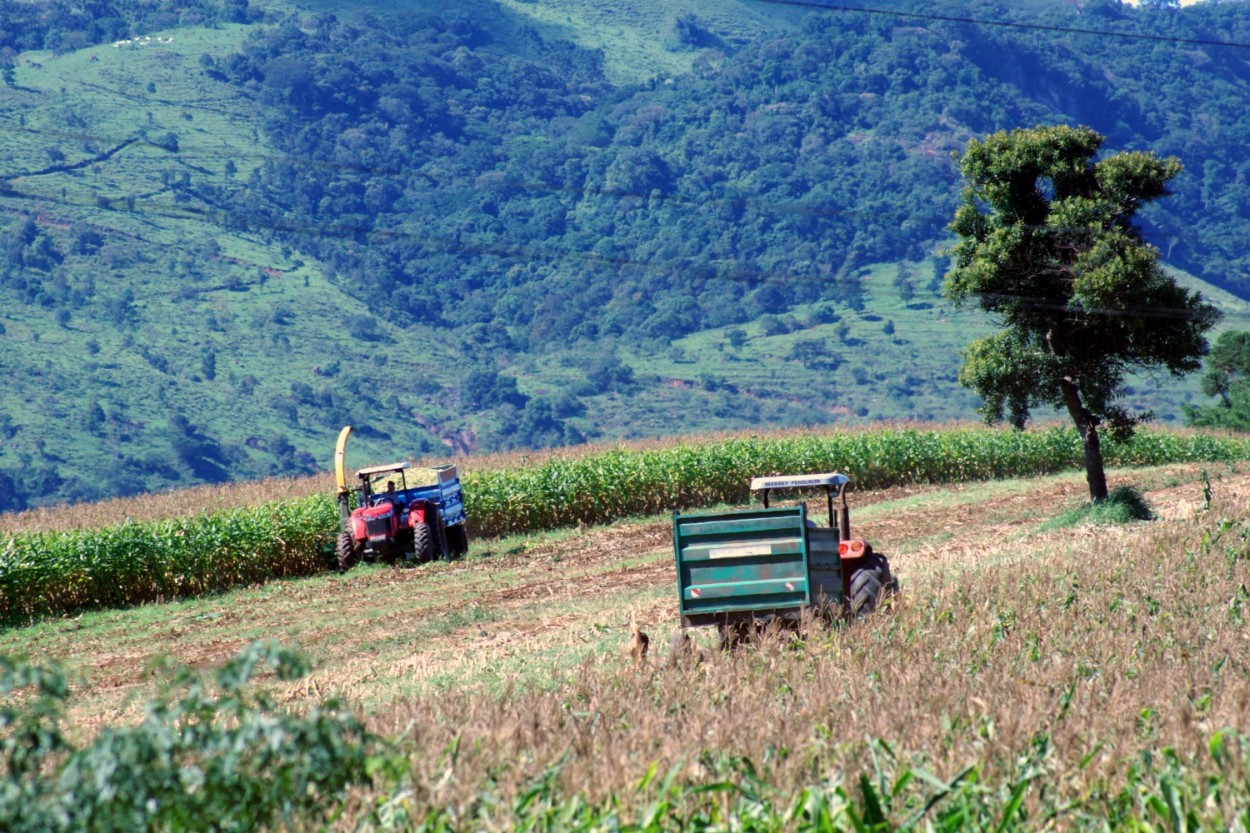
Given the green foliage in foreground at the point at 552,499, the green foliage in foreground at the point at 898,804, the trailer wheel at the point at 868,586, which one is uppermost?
the green foliage in foreground at the point at 898,804

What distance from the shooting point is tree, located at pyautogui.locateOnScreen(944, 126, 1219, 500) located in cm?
2427

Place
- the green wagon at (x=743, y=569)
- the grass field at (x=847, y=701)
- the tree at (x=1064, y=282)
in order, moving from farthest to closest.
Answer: the tree at (x=1064, y=282)
the green wagon at (x=743, y=569)
the grass field at (x=847, y=701)

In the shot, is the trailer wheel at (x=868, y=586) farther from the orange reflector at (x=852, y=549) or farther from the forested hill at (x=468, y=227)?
the forested hill at (x=468, y=227)

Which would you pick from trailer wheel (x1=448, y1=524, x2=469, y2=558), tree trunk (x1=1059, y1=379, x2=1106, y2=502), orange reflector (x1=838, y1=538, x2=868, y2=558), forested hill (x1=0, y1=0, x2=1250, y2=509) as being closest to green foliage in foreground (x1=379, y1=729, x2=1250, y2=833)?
orange reflector (x1=838, y1=538, x2=868, y2=558)

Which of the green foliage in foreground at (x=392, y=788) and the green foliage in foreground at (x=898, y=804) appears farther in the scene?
the green foliage in foreground at (x=898, y=804)

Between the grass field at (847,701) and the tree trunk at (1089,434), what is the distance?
26.0 ft

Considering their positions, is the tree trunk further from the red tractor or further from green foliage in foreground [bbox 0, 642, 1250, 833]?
green foliage in foreground [bbox 0, 642, 1250, 833]

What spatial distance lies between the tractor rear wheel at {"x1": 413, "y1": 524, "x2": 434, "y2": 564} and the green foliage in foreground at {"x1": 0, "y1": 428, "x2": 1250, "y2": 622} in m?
2.50

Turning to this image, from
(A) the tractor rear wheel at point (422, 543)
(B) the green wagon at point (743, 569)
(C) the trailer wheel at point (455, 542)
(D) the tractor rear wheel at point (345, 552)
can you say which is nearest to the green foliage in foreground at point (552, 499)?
(D) the tractor rear wheel at point (345, 552)

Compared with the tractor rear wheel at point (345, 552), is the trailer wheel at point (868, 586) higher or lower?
higher

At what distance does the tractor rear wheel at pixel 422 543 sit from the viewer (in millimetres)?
23000

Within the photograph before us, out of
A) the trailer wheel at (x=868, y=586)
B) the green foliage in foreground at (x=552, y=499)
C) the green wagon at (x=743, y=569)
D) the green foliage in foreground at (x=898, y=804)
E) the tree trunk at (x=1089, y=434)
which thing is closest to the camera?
the green foliage in foreground at (x=898, y=804)

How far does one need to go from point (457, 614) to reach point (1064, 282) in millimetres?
13446

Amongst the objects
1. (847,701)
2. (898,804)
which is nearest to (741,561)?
(847,701)
